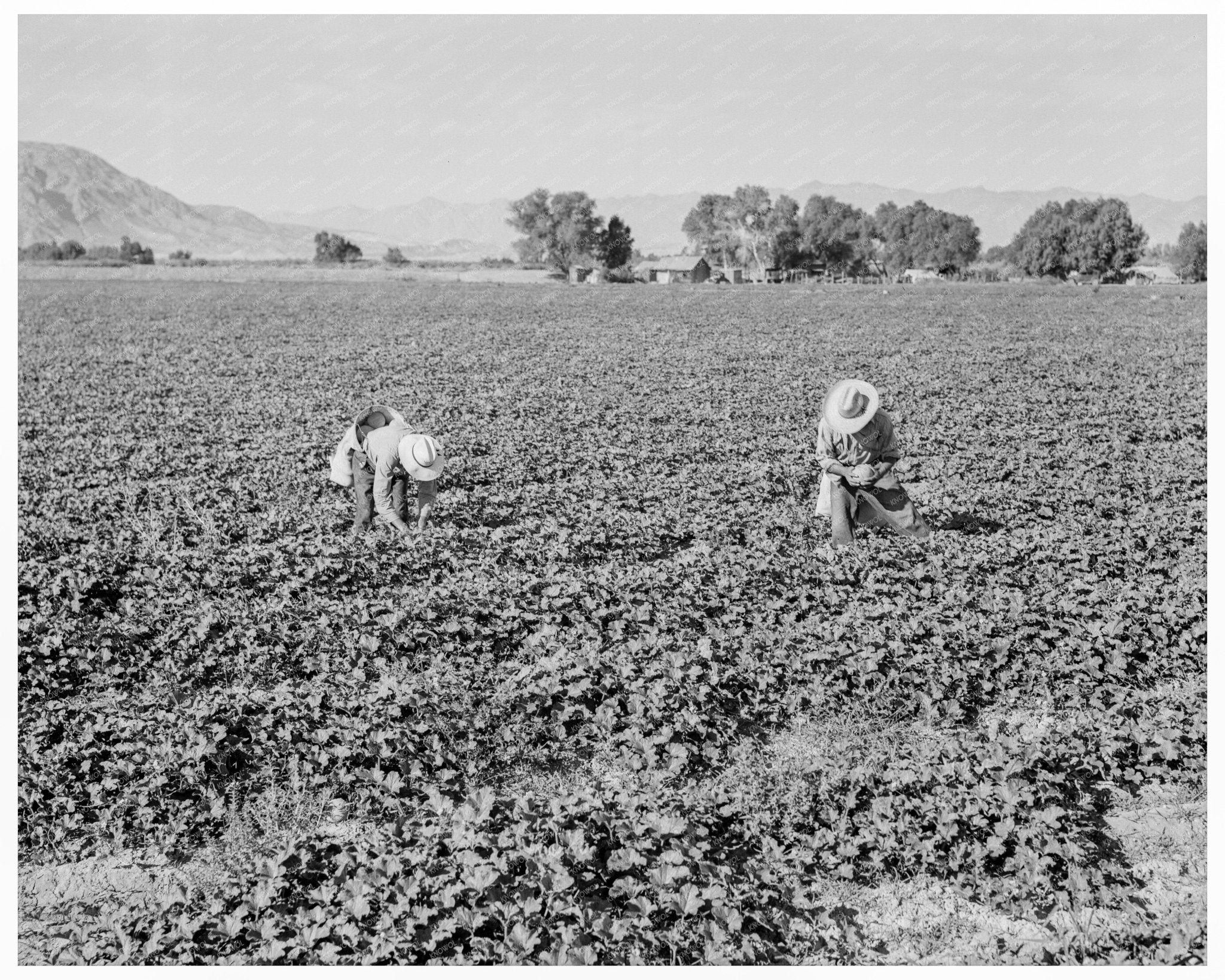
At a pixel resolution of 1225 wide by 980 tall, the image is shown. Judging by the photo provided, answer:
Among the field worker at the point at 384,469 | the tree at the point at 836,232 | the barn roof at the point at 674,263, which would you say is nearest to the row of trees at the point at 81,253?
the barn roof at the point at 674,263

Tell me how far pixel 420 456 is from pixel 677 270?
99.5 metres

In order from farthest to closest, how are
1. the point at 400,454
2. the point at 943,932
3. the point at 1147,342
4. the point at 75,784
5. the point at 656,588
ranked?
the point at 1147,342, the point at 400,454, the point at 656,588, the point at 75,784, the point at 943,932

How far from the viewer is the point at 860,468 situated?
872 cm

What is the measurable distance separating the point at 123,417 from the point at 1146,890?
1549cm

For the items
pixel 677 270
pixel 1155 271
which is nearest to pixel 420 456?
pixel 677 270

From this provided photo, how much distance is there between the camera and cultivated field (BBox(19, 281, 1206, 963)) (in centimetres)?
443

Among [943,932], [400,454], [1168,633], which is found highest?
[400,454]

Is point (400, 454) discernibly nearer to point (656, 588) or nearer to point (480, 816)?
point (656, 588)

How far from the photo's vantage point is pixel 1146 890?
181 inches

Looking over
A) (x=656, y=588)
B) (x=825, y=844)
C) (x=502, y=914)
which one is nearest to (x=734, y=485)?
(x=656, y=588)

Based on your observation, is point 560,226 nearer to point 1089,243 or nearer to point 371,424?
point 1089,243

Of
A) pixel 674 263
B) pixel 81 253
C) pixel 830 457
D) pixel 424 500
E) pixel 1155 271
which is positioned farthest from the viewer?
pixel 674 263

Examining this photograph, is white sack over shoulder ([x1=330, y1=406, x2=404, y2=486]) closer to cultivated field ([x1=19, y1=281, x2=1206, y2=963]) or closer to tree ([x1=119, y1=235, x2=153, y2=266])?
cultivated field ([x1=19, y1=281, x2=1206, y2=963])

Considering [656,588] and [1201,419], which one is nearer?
[656,588]
